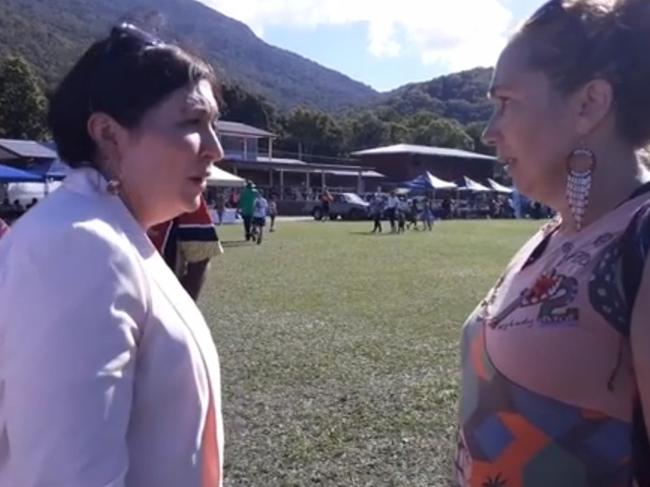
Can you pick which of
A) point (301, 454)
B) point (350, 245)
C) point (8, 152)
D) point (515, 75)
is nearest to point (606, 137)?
point (515, 75)

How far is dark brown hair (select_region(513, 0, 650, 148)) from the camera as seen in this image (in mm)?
1818

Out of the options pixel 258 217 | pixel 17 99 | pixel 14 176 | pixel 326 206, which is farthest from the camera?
pixel 17 99

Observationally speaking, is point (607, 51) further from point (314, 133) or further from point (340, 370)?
point (314, 133)

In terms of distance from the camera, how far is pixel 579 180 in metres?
1.89

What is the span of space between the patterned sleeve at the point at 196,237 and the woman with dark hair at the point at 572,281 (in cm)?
291

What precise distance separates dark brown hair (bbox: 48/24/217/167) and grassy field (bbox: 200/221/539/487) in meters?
2.04

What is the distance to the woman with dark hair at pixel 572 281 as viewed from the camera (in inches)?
67.5

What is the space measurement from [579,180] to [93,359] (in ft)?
3.36

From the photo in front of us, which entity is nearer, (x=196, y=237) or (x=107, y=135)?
(x=107, y=135)

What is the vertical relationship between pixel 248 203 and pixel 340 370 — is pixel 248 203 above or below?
below

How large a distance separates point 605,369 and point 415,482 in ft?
10.7

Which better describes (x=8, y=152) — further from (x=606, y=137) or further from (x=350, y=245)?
(x=606, y=137)

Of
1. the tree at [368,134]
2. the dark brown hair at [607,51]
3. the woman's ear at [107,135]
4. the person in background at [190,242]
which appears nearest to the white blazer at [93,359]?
the woman's ear at [107,135]

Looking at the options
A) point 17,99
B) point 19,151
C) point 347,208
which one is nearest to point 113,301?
point 347,208
